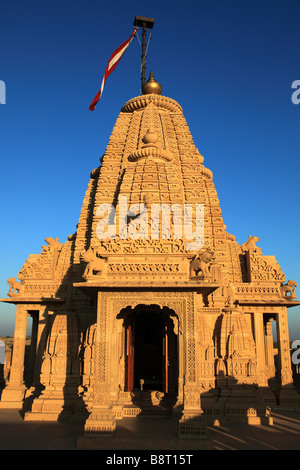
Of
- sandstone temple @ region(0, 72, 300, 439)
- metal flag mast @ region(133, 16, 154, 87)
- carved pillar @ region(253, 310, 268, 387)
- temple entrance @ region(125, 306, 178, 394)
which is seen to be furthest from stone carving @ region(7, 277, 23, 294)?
metal flag mast @ region(133, 16, 154, 87)

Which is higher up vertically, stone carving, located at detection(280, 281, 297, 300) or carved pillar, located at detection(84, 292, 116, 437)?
stone carving, located at detection(280, 281, 297, 300)

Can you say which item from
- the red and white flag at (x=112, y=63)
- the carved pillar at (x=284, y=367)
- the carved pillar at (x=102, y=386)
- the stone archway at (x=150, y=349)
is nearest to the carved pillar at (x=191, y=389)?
the stone archway at (x=150, y=349)

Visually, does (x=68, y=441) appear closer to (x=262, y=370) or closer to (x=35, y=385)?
(x=35, y=385)

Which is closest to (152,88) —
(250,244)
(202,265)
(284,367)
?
(250,244)

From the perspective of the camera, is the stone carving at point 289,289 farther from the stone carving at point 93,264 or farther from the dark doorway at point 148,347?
the stone carving at point 93,264

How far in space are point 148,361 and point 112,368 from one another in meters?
9.13

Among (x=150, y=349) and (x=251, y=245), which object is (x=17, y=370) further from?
(x=251, y=245)

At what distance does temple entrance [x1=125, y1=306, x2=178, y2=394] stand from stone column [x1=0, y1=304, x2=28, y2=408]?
19.0 feet

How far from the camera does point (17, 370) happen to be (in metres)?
19.2

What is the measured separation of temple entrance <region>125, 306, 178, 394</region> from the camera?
1555 centimetres

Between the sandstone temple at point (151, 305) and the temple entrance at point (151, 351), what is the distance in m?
0.07

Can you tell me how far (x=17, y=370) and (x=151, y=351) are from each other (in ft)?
24.2

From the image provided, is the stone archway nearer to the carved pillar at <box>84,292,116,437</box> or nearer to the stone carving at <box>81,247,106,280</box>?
the carved pillar at <box>84,292,116,437</box>
